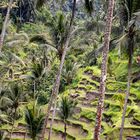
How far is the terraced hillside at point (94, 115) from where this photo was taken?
2709cm

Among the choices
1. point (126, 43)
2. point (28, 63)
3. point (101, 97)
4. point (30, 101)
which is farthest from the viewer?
point (28, 63)

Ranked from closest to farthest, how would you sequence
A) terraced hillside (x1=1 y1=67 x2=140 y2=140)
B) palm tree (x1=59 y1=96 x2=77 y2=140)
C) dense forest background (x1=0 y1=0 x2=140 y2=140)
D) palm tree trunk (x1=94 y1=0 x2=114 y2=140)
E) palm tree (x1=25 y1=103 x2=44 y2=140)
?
palm tree trunk (x1=94 y1=0 x2=114 y2=140)
dense forest background (x1=0 y1=0 x2=140 y2=140)
palm tree (x1=25 y1=103 x2=44 y2=140)
terraced hillside (x1=1 y1=67 x2=140 y2=140)
palm tree (x1=59 y1=96 x2=77 y2=140)

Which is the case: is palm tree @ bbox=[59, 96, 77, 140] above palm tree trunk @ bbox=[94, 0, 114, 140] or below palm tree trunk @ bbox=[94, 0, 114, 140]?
below

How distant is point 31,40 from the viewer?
21.4 m

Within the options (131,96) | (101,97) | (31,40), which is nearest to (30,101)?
(131,96)

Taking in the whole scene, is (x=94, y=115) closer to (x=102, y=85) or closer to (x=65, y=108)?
(x=65, y=108)

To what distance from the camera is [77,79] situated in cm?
4375

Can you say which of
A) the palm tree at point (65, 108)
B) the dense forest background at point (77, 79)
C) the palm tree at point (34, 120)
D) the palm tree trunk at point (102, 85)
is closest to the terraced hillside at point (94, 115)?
the dense forest background at point (77, 79)

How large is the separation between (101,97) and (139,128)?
1549 cm

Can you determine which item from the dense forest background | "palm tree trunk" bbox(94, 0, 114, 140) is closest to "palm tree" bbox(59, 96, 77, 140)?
the dense forest background

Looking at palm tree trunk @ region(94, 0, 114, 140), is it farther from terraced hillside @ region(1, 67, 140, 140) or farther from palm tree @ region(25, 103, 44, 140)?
terraced hillside @ region(1, 67, 140, 140)

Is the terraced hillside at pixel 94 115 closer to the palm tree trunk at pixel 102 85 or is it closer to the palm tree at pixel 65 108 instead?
the palm tree at pixel 65 108

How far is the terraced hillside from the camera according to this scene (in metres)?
27.1

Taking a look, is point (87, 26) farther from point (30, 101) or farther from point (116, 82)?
point (30, 101)
